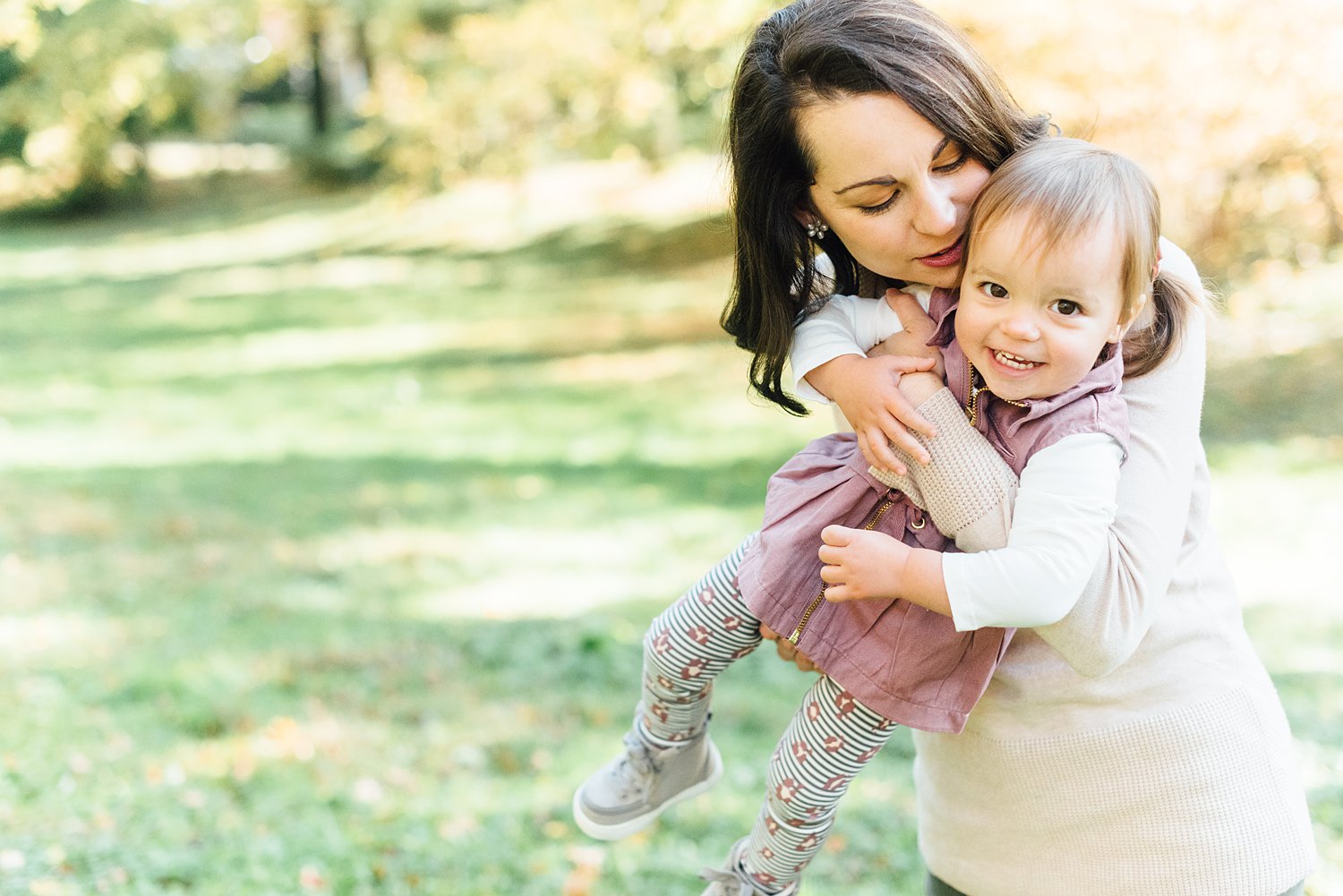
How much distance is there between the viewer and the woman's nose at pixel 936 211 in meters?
1.85

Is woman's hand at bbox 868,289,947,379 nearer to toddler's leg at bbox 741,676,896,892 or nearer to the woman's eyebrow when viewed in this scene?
the woman's eyebrow

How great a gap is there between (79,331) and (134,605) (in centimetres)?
1050

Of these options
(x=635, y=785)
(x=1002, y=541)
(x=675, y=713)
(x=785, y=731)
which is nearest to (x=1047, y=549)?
(x=1002, y=541)

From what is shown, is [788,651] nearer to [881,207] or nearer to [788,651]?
[788,651]

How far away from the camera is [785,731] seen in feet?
7.13

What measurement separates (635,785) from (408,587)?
4.51 metres

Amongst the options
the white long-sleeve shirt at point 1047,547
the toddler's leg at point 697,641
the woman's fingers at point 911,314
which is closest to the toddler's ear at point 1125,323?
the white long-sleeve shirt at point 1047,547

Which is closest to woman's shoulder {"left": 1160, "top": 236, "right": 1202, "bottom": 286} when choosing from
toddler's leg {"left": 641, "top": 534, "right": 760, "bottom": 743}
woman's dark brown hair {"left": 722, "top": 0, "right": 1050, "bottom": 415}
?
Result: woman's dark brown hair {"left": 722, "top": 0, "right": 1050, "bottom": 415}

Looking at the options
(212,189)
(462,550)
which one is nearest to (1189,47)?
(462,550)

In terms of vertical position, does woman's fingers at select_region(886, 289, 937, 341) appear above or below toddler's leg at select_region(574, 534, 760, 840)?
above

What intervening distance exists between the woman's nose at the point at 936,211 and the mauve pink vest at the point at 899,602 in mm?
130

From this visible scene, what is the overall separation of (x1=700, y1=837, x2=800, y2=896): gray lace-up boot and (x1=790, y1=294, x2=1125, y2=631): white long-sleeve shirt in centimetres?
76

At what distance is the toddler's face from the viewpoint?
1.72 m

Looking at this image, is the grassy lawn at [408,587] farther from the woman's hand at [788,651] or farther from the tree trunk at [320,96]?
the tree trunk at [320,96]
